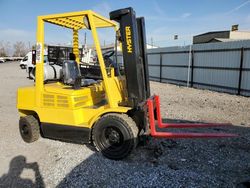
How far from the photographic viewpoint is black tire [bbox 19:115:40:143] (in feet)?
15.9

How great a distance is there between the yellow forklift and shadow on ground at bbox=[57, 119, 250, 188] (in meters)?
0.32

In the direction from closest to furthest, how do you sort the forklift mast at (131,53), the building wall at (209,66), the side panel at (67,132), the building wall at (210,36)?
1. the forklift mast at (131,53)
2. the side panel at (67,132)
3. the building wall at (209,66)
4. the building wall at (210,36)

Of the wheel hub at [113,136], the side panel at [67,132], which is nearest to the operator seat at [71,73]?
the side panel at [67,132]

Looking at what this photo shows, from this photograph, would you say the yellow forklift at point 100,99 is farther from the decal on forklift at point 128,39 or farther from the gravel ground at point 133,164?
the gravel ground at point 133,164

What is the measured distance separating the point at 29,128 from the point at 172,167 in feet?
10.2

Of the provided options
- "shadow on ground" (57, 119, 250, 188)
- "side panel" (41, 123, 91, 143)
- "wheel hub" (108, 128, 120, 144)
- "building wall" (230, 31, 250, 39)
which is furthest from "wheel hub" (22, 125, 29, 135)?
"building wall" (230, 31, 250, 39)

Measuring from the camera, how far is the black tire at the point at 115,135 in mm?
3828

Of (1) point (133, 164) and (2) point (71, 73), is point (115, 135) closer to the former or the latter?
(1) point (133, 164)

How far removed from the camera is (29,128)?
485 centimetres

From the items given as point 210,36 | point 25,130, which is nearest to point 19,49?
point 210,36

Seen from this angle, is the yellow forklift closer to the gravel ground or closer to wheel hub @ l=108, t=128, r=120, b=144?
wheel hub @ l=108, t=128, r=120, b=144

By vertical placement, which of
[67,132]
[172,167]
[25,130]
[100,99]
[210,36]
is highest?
[210,36]

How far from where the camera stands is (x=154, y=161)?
3992 mm

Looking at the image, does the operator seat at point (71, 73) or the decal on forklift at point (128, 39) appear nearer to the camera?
the decal on forklift at point (128, 39)
